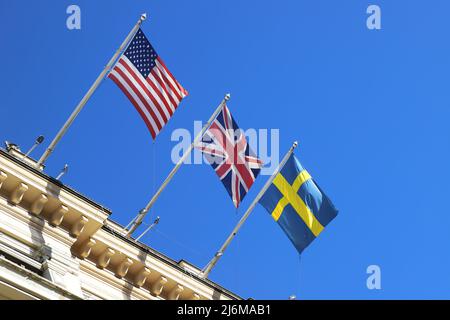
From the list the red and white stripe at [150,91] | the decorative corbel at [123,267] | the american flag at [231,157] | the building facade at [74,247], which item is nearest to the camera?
the building facade at [74,247]

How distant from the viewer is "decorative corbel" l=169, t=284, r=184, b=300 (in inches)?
1304

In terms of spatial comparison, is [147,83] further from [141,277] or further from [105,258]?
[141,277]

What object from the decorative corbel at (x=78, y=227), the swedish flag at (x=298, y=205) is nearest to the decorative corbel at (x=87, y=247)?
the decorative corbel at (x=78, y=227)

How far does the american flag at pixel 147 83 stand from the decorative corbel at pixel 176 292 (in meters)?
5.02

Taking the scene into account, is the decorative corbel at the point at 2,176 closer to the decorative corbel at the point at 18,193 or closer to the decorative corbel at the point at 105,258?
the decorative corbel at the point at 18,193

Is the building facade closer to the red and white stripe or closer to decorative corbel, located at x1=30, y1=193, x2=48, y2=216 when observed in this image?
decorative corbel, located at x1=30, y1=193, x2=48, y2=216

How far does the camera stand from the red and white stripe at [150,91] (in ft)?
108

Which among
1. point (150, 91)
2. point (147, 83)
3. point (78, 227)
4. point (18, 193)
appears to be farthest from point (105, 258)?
point (147, 83)

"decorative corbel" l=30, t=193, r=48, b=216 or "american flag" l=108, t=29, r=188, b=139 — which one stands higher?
"american flag" l=108, t=29, r=188, b=139

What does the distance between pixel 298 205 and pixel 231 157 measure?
3415mm

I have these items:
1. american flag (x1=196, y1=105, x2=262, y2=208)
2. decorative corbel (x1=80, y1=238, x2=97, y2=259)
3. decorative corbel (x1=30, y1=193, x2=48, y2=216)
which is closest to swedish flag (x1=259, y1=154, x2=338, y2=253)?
american flag (x1=196, y1=105, x2=262, y2=208)

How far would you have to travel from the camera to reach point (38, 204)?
101ft
